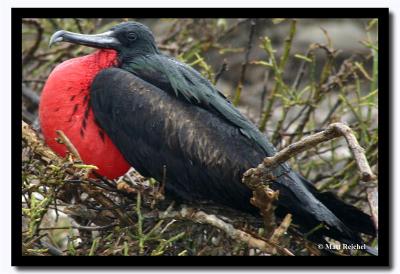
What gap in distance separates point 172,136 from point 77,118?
21 centimetres

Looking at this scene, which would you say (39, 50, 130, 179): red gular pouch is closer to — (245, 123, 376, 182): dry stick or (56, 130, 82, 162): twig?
(56, 130, 82, 162): twig

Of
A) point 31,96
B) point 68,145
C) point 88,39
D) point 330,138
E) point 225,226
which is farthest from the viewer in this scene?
point 31,96

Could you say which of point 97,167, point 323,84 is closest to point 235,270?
point 97,167

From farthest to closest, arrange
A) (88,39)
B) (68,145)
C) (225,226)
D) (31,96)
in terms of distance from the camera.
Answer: (31,96) < (88,39) < (225,226) < (68,145)

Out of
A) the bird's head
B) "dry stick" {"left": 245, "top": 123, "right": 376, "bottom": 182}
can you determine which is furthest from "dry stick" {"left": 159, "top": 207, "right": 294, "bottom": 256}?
the bird's head

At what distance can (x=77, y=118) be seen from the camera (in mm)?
2143

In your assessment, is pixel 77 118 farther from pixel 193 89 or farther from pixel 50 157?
pixel 193 89

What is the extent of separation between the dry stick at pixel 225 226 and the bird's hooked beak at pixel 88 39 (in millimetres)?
404

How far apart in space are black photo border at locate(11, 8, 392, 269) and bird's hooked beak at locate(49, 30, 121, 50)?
0.11 meters

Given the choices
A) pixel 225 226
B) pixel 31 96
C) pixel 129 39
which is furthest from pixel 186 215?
pixel 31 96

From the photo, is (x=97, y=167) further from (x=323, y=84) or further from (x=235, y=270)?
(x=323, y=84)

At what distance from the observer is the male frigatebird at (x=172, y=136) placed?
2131 mm

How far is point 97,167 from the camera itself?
209 cm

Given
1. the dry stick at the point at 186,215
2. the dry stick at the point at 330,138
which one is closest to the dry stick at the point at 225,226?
the dry stick at the point at 186,215
